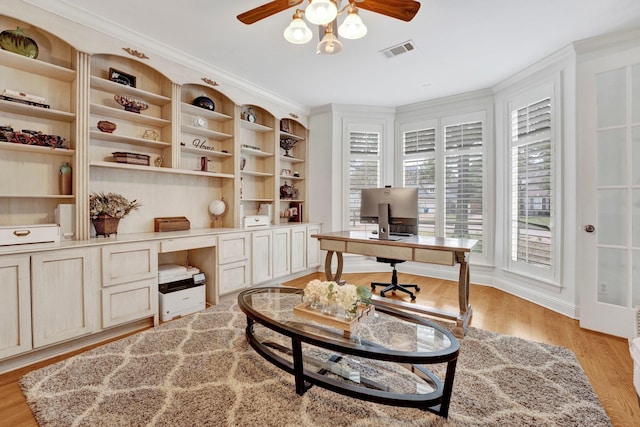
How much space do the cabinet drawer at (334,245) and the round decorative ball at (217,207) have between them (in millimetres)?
1390

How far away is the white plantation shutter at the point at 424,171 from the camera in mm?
4605

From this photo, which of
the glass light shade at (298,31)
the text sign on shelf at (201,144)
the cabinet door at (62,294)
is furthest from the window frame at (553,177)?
the cabinet door at (62,294)

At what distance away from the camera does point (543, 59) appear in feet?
10.7

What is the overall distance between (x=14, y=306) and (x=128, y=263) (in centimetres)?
71

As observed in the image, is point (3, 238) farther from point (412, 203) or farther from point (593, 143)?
point (593, 143)

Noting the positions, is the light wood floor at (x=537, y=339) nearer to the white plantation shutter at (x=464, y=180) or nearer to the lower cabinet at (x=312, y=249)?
the lower cabinet at (x=312, y=249)

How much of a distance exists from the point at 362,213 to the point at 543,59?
2.65 meters

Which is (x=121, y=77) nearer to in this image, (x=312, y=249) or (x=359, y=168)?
(x=312, y=249)

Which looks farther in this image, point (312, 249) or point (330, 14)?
point (312, 249)

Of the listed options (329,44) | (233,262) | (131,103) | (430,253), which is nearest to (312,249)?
(233,262)

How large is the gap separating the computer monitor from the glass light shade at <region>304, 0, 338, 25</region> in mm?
1893

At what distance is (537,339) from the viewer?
8.14 feet

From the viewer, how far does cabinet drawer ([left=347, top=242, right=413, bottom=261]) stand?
279 centimetres

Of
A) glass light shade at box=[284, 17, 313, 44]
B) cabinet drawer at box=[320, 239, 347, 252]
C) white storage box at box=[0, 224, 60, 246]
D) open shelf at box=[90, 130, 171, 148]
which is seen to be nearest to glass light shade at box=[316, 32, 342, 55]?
glass light shade at box=[284, 17, 313, 44]
